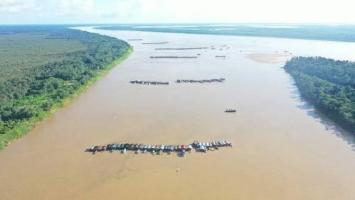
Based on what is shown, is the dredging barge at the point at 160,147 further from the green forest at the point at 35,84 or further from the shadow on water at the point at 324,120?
the shadow on water at the point at 324,120

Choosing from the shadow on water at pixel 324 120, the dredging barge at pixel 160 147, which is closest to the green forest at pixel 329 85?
the shadow on water at pixel 324 120

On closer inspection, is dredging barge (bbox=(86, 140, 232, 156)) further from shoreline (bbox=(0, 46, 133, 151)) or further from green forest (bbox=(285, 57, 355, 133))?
green forest (bbox=(285, 57, 355, 133))

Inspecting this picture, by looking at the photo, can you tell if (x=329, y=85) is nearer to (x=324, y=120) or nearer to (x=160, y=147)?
(x=324, y=120)

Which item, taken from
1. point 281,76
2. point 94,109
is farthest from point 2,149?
point 281,76

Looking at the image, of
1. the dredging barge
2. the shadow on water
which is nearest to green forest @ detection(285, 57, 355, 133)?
the shadow on water

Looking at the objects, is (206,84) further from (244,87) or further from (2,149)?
(2,149)

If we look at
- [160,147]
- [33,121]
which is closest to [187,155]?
[160,147]
